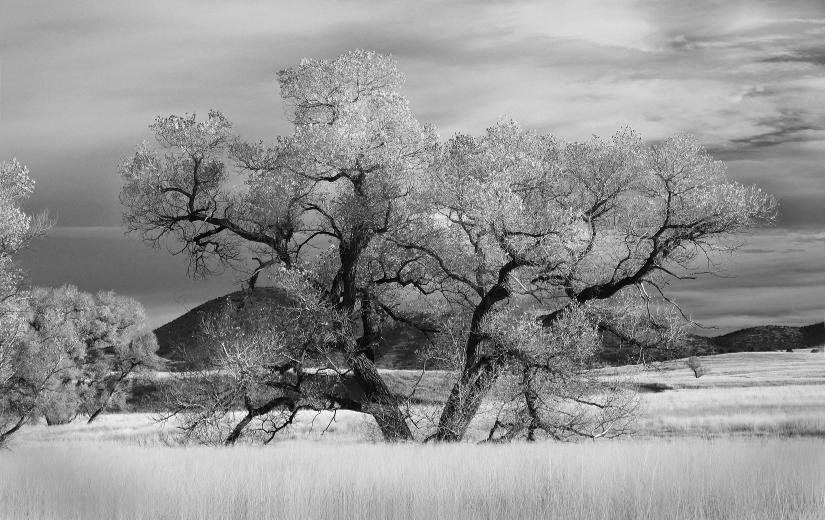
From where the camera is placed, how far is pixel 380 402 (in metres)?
23.2

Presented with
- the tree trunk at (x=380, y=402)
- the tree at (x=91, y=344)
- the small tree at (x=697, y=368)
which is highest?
the tree trunk at (x=380, y=402)

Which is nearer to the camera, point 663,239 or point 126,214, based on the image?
point 663,239

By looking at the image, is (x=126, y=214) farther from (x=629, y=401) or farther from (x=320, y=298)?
(x=629, y=401)

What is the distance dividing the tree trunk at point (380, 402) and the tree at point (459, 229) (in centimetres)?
5

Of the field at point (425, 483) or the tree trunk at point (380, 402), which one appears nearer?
the field at point (425, 483)

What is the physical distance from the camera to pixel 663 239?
2261 cm

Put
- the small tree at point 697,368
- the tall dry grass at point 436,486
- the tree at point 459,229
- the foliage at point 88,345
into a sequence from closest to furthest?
the tall dry grass at point 436,486 → the tree at point 459,229 → the foliage at point 88,345 → the small tree at point 697,368

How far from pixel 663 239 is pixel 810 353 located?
95.5 meters

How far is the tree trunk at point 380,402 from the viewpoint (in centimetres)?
2269

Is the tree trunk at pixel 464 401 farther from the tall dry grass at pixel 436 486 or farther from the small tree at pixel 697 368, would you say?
the small tree at pixel 697 368

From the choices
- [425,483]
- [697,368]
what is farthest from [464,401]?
[697,368]

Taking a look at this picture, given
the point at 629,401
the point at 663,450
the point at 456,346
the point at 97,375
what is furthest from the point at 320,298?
the point at 97,375

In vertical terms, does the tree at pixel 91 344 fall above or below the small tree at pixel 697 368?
above

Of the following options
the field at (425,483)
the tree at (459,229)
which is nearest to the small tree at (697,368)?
the tree at (459,229)
